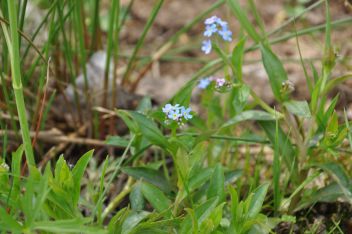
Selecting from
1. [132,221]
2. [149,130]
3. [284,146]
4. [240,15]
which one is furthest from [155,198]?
[240,15]

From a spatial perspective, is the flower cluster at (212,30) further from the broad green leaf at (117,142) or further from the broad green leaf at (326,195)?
the broad green leaf at (326,195)

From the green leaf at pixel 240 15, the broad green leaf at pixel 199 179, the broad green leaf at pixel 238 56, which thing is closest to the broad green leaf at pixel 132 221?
the broad green leaf at pixel 199 179

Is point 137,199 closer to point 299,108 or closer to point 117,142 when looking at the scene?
point 117,142

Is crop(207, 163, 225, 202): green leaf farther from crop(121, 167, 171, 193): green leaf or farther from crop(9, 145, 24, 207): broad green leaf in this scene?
crop(9, 145, 24, 207): broad green leaf

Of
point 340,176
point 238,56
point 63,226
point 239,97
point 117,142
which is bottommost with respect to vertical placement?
point 63,226

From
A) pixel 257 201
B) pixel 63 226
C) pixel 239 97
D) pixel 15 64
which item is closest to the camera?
pixel 63 226

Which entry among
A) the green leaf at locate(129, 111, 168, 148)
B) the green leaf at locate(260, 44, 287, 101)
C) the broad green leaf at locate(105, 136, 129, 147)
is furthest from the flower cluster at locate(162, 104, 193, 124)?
the green leaf at locate(260, 44, 287, 101)
